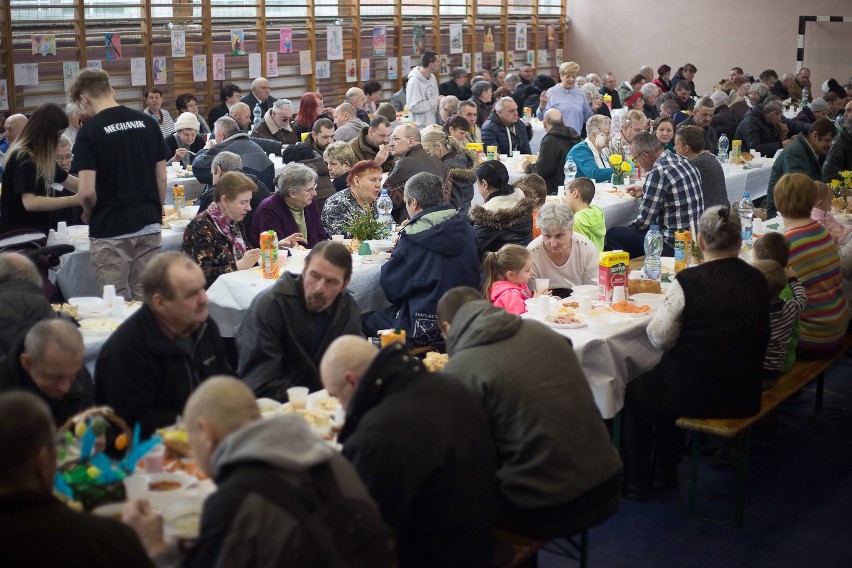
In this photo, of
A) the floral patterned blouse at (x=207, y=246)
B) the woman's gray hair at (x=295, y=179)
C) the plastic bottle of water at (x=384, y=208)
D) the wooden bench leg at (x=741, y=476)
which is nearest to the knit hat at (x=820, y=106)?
Result: the plastic bottle of water at (x=384, y=208)

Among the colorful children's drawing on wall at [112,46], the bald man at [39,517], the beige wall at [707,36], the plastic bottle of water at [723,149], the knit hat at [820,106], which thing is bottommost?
the bald man at [39,517]

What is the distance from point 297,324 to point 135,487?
138 cm

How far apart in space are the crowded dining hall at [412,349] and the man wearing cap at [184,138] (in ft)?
0.36

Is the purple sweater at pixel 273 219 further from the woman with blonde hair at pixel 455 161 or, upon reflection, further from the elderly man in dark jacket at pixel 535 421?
the elderly man in dark jacket at pixel 535 421

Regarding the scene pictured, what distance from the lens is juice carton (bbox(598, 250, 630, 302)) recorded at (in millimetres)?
5250

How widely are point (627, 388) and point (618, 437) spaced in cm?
26

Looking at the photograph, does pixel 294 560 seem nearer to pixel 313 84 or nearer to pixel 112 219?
pixel 112 219

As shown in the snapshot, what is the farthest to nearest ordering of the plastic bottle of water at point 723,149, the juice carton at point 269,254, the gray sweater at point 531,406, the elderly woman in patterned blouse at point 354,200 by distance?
the plastic bottle of water at point 723,149 → the elderly woman in patterned blouse at point 354,200 → the juice carton at point 269,254 → the gray sweater at point 531,406

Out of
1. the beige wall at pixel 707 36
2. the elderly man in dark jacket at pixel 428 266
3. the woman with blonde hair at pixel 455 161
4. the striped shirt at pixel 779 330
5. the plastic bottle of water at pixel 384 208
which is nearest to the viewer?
the striped shirt at pixel 779 330

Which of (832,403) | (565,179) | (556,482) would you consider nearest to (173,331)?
(556,482)

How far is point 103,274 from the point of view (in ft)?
20.0

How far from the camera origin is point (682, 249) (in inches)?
233

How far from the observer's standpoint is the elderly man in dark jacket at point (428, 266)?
18.0ft

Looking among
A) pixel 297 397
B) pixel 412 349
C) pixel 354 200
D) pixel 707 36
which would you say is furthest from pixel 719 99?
pixel 297 397
